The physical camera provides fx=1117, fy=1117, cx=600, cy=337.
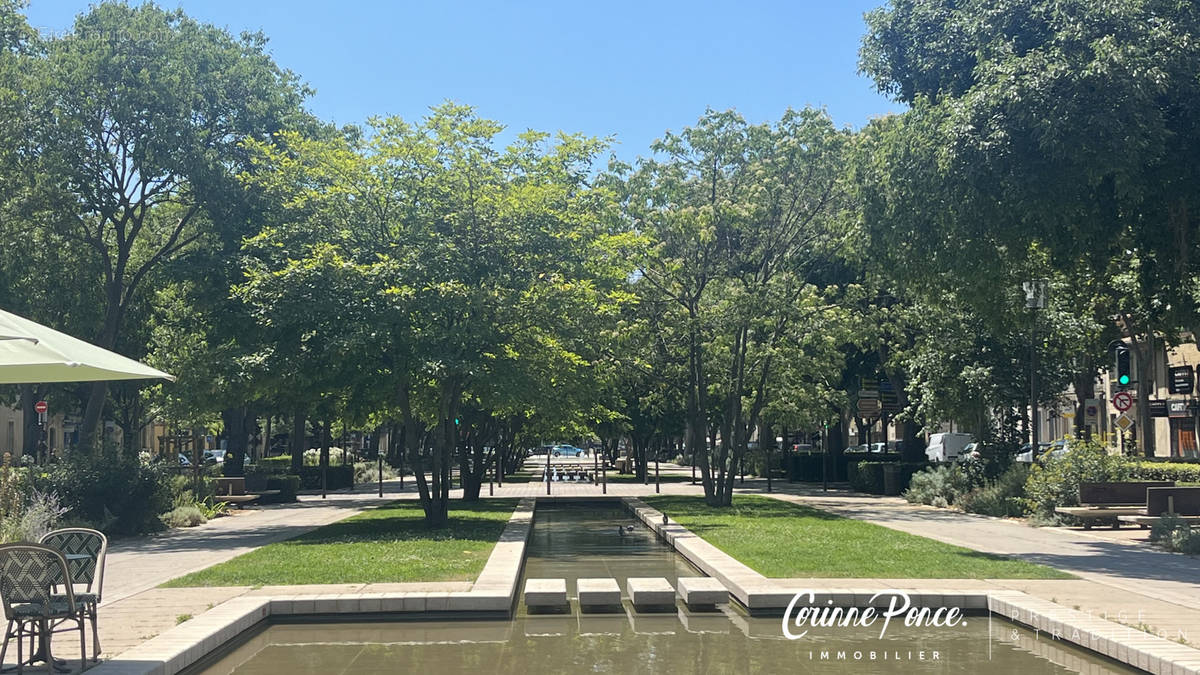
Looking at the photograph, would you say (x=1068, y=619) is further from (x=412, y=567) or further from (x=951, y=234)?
(x=951, y=234)

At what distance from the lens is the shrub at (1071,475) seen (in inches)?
964

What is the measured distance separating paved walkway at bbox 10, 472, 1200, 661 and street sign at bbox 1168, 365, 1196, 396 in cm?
2644

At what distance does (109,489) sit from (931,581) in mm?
16605

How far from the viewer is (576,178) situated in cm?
2523

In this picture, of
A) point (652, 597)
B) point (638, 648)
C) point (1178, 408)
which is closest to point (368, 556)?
point (652, 597)

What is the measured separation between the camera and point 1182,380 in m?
52.1

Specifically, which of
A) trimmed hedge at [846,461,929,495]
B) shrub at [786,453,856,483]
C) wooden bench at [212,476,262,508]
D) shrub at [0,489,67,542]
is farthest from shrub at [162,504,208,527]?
shrub at [786,453,856,483]

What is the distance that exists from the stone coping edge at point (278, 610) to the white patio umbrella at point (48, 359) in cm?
228

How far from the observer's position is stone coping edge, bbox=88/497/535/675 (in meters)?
8.89

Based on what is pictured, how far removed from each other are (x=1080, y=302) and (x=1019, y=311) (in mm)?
9686

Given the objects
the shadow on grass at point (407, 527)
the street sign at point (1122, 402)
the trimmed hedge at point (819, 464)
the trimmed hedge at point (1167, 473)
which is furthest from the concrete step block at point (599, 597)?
the trimmed hedge at point (819, 464)

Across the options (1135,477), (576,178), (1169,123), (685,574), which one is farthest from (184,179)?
(1135,477)

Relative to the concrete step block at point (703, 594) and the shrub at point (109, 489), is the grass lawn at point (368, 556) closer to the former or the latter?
the concrete step block at point (703, 594)

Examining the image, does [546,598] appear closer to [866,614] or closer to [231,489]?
[866,614]
